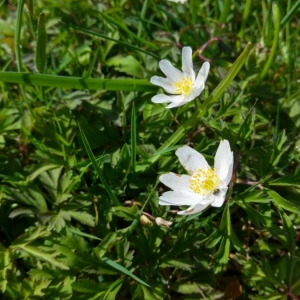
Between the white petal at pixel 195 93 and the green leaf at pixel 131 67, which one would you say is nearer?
the white petal at pixel 195 93

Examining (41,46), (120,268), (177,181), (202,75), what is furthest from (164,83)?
(120,268)

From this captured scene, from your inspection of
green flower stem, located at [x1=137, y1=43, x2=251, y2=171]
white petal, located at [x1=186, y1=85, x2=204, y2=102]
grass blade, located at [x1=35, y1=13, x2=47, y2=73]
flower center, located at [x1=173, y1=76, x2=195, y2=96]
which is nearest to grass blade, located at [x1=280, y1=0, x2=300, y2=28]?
green flower stem, located at [x1=137, y1=43, x2=251, y2=171]

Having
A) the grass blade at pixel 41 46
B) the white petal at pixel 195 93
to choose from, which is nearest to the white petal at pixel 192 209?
the white petal at pixel 195 93

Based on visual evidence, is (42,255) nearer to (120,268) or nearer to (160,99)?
(120,268)

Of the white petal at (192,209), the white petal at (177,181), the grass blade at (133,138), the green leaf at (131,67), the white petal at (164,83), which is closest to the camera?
the white petal at (192,209)

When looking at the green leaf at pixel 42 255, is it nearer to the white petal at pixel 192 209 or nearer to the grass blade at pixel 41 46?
the white petal at pixel 192 209

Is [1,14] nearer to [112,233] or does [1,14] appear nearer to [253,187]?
[112,233]
